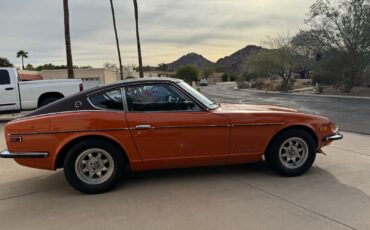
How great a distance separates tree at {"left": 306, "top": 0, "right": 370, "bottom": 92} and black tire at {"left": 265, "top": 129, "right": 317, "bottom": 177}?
89.6 feet

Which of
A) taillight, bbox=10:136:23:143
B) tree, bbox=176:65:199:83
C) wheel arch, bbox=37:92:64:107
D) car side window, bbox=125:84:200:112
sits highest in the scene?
car side window, bbox=125:84:200:112

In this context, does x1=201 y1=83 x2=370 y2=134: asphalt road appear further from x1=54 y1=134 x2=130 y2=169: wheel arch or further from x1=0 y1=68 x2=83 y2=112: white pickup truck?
x1=0 y1=68 x2=83 y2=112: white pickup truck

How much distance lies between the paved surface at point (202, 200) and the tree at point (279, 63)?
1450 inches

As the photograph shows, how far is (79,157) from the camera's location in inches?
201

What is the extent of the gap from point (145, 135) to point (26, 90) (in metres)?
10.1

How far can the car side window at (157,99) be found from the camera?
209 inches

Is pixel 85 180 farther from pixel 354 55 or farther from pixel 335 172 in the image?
pixel 354 55

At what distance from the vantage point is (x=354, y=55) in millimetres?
30656

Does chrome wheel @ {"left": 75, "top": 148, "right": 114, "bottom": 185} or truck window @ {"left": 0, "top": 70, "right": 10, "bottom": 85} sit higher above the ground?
truck window @ {"left": 0, "top": 70, "right": 10, "bottom": 85}

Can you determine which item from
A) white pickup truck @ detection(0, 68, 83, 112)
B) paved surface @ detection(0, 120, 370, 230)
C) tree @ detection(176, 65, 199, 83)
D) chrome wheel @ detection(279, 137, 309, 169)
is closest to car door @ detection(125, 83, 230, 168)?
paved surface @ detection(0, 120, 370, 230)

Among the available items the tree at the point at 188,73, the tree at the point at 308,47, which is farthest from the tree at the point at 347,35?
the tree at the point at 188,73

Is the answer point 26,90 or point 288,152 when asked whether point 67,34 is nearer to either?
point 26,90

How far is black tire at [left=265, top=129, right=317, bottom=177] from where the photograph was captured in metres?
5.53

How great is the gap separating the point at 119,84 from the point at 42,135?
1.22 m
